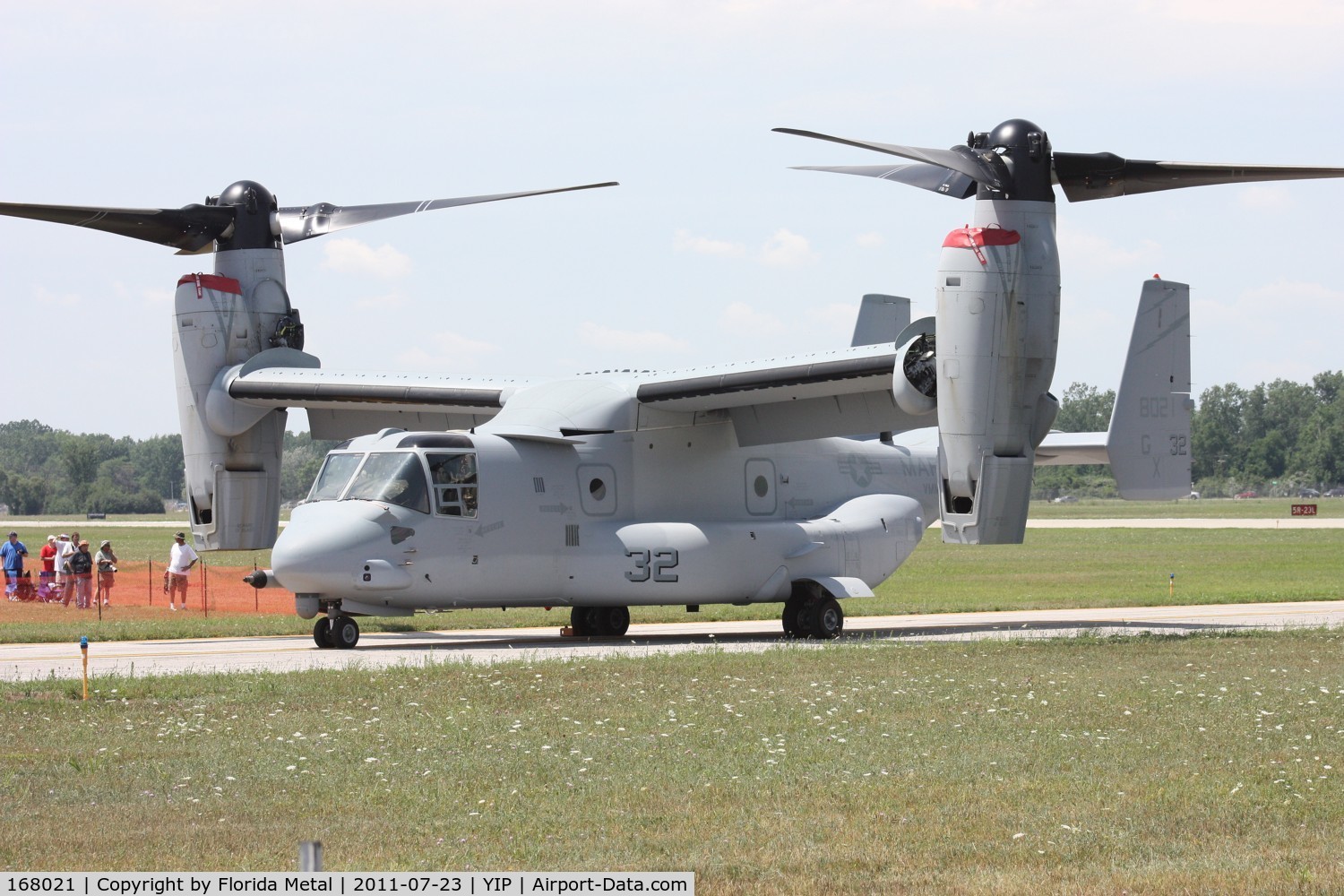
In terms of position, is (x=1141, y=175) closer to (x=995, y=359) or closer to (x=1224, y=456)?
(x=995, y=359)

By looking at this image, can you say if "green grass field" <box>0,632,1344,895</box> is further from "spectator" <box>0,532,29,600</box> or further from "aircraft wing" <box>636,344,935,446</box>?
"spectator" <box>0,532,29,600</box>

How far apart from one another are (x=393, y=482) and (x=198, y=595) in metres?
18.5

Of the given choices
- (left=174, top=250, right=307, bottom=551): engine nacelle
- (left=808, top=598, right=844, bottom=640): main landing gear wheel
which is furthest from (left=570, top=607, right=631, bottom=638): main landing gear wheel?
(left=174, top=250, right=307, bottom=551): engine nacelle

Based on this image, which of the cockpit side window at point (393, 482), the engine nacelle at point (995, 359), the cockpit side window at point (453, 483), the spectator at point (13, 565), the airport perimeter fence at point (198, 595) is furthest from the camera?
the spectator at point (13, 565)

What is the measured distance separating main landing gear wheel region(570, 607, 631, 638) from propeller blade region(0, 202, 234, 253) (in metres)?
→ 8.34

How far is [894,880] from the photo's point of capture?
7984 millimetres

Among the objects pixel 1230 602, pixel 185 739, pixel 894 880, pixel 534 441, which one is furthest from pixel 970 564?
pixel 894 880

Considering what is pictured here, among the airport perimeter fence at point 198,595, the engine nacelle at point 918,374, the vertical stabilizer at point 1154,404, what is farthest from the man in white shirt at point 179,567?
the vertical stabilizer at point 1154,404

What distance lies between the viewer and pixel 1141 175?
21.1 meters

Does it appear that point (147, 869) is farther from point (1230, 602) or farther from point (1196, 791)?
point (1230, 602)

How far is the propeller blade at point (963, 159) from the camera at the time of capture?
19.9m

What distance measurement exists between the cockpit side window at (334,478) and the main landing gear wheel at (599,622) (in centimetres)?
462

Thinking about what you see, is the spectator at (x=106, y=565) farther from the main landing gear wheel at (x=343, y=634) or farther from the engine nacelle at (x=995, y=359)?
the engine nacelle at (x=995, y=359)
